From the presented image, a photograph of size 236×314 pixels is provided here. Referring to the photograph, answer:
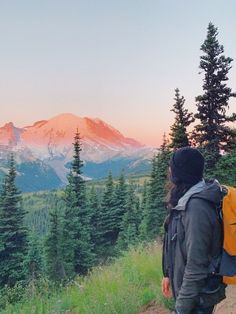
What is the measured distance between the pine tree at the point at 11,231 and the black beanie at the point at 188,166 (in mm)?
37127

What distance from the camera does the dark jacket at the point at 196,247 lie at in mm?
3338

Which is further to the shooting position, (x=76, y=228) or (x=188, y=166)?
(x=76, y=228)

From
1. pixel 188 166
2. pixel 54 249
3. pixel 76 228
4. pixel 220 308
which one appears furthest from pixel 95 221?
pixel 188 166

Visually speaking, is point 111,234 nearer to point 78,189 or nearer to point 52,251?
point 78,189

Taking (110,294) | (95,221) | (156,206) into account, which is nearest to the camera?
(110,294)

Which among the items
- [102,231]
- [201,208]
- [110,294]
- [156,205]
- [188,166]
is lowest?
[102,231]

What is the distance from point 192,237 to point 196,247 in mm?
79

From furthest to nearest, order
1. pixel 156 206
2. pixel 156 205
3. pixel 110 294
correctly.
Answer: pixel 156 206 < pixel 156 205 < pixel 110 294

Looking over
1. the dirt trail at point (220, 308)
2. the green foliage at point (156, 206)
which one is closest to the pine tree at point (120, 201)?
the green foliage at point (156, 206)

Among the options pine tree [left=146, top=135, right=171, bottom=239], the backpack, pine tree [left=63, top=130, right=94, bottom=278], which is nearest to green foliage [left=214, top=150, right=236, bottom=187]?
the backpack

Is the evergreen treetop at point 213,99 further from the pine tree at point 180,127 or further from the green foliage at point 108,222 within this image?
the green foliage at point 108,222

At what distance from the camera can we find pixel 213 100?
77.7 feet

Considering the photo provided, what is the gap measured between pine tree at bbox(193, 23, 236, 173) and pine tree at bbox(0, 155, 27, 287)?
70.6ft

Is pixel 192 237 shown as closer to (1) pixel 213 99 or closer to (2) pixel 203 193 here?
(2) pixel 203 193
